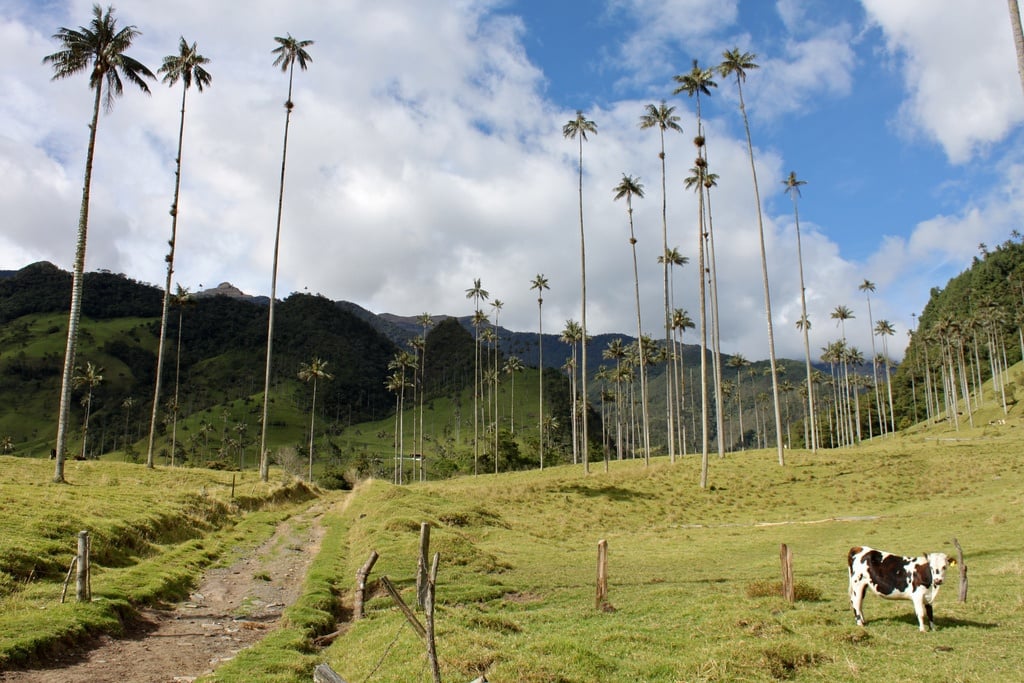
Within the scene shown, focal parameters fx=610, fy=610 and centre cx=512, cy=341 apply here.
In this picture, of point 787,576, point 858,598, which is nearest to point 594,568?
point 787,576

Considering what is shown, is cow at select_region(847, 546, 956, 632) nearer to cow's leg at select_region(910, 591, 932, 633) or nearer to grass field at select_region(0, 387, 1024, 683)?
cow's leg at select_region(910, 591, 932, 633)

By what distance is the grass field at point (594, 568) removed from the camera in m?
11.9

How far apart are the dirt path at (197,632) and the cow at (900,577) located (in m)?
15.1

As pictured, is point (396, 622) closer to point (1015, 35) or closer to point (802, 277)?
point (1015, 35)

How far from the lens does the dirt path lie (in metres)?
13.1

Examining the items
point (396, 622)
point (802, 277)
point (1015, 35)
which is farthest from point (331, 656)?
point (802, 277)

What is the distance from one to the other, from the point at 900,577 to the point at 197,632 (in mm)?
18438

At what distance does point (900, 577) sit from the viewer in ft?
45.1

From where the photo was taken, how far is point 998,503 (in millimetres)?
37625

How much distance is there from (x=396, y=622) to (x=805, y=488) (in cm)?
4556

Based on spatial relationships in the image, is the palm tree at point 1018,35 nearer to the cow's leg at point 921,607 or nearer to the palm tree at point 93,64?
the cow's leg at point 921,607

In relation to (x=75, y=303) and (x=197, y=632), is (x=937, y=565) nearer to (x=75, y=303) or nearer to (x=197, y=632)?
(x=197, y=632)

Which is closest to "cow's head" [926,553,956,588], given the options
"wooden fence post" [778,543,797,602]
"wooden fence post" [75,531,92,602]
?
"wooden fence post" [778,543,797,602]

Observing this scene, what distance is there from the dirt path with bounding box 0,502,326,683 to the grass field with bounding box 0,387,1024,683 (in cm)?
89
